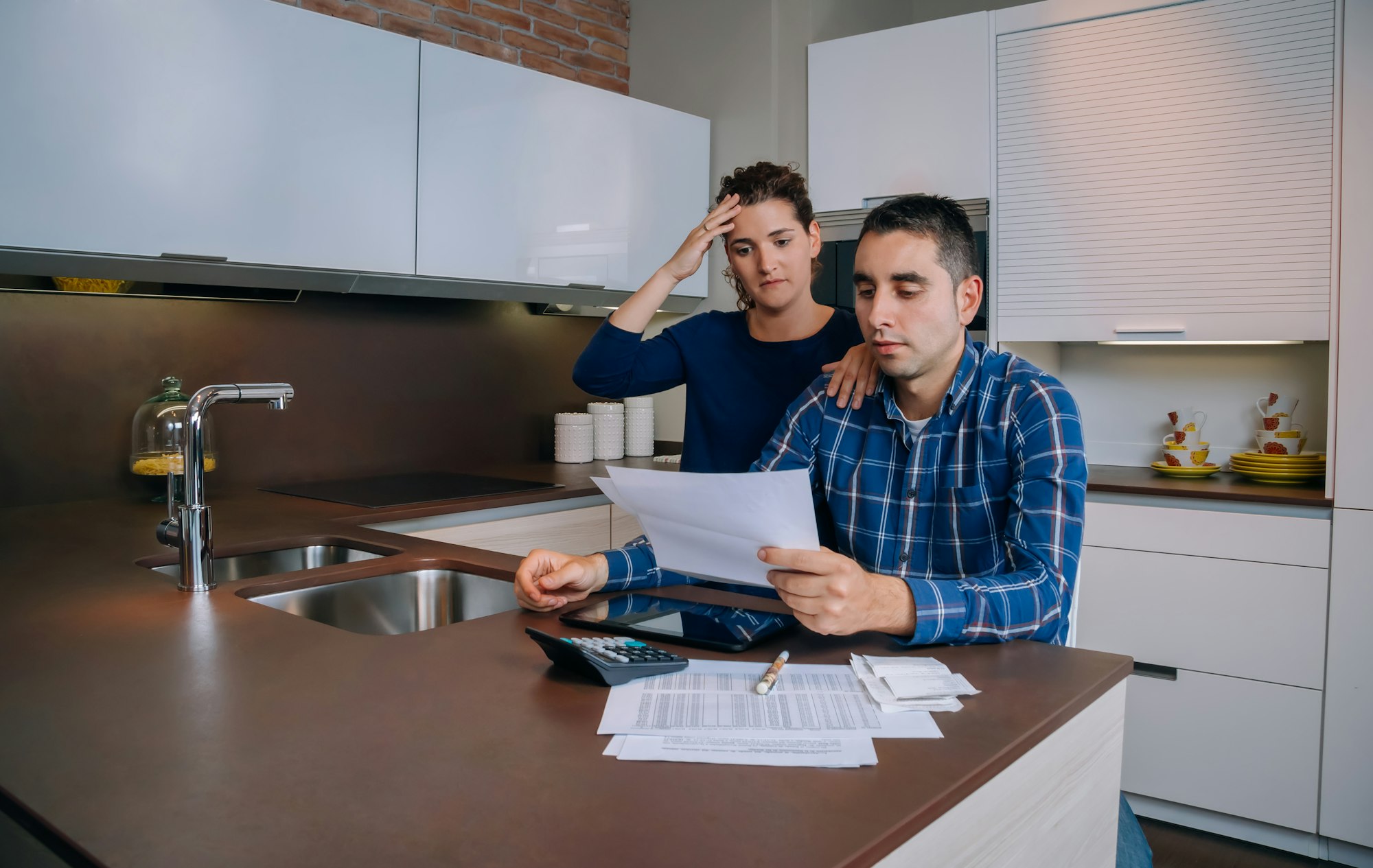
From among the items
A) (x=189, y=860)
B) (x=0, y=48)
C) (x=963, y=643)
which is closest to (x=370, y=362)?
(x=0, y=48)

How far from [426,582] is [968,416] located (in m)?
0.97

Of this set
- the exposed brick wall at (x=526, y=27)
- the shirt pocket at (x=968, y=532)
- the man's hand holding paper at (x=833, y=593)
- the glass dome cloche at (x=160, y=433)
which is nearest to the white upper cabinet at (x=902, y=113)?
the exposed brick wall at (x=526, y=27)

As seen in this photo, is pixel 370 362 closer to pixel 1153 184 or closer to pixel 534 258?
pixel 534 258

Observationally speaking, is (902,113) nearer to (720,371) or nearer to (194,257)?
(720,371)

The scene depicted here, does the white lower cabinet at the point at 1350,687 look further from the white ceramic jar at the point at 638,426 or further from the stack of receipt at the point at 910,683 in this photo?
the white ceramic jar at the point at 638,426

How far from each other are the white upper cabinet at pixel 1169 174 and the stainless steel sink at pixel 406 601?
2.07 m

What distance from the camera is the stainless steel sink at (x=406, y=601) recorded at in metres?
1.72

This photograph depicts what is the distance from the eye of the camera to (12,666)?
1165mm

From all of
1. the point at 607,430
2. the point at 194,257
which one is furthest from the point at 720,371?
the point at 607,430

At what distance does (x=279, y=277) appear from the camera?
256 cm

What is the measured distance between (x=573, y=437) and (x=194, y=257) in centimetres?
150

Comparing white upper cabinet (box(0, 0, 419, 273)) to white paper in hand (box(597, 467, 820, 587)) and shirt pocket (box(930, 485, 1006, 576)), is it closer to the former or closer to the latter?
white paper in hand (box(597, 467, 820, 587))

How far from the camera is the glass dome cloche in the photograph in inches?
98.2

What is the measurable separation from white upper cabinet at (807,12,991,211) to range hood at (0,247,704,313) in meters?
0.88
